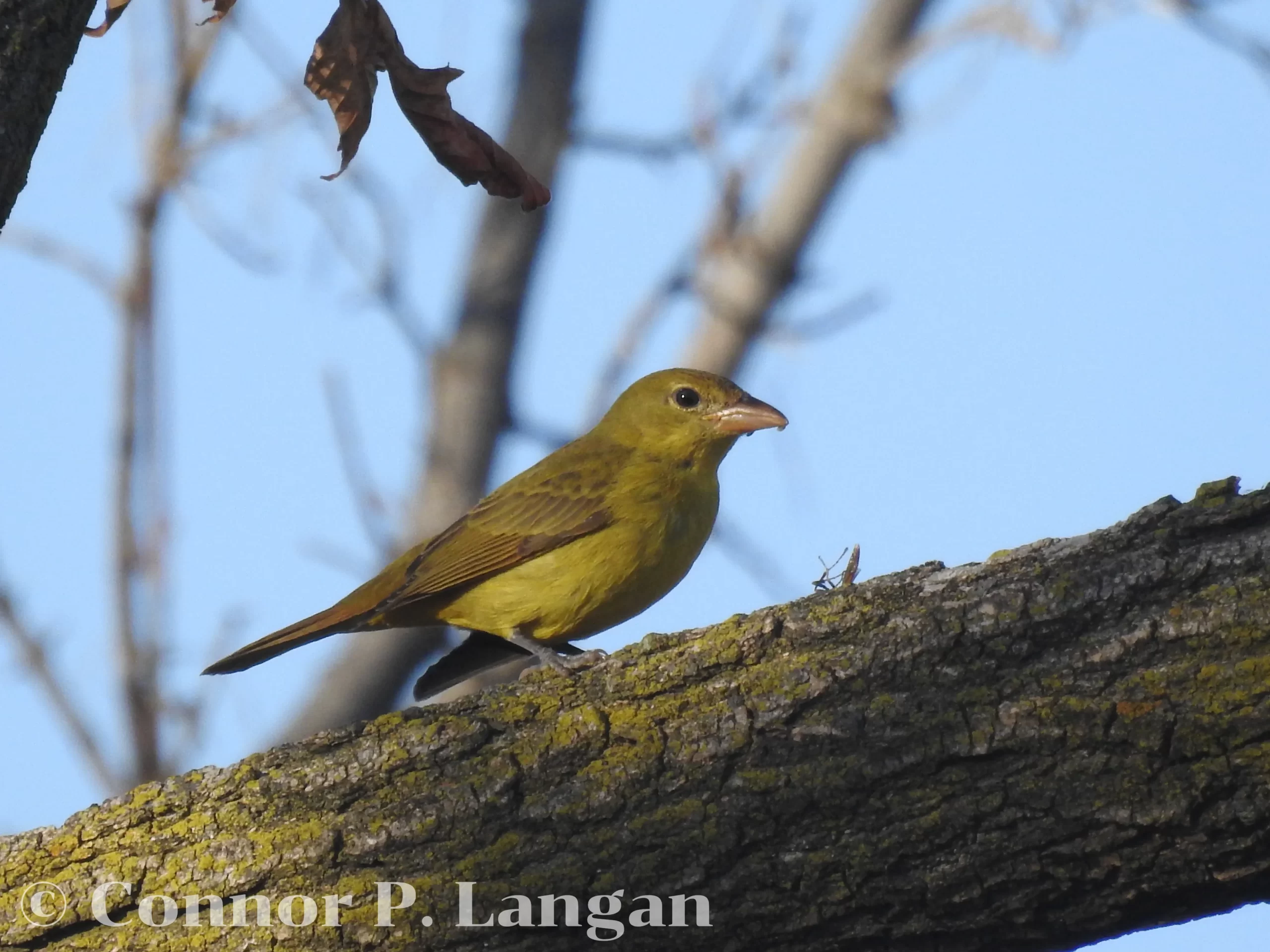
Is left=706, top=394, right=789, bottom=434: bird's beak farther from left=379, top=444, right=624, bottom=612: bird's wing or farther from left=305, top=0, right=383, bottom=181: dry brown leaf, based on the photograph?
left=305, top=0, right=383, bottom=181: dry brown leaf

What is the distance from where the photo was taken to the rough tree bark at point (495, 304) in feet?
20.8

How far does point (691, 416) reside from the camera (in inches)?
224

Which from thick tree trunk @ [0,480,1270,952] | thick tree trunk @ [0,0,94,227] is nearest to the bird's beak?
thick tree trunk @ [0,480,1270,952]

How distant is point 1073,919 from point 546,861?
1031 millimetres

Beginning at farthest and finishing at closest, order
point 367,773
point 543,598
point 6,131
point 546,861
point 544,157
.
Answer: point 544,157
point 543,598
point 367,773
point 546,861
point 6,131

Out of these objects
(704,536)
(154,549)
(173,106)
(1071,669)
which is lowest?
(1071,669)

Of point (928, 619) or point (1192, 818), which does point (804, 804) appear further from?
point (1192, 818)

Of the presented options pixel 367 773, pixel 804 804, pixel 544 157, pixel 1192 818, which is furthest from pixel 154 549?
pixel 1192 818

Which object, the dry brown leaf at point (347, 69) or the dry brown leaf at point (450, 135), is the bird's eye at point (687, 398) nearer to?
the dry brown leaf at point (450, 135)

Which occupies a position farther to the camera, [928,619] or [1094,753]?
[928,619]

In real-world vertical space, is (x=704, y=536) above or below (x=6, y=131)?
above

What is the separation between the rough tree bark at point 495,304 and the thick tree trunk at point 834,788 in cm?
302

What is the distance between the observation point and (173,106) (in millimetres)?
7004

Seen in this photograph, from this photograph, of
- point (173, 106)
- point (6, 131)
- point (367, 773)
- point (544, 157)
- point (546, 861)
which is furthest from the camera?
point (173, 106)
